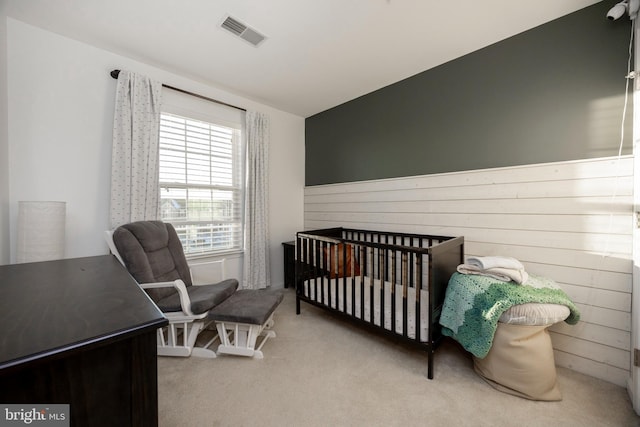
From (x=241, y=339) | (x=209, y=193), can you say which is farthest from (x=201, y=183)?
(x=241, y=339)

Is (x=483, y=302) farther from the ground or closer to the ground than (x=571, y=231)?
closer to the ground

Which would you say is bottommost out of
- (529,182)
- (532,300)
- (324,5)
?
(532,300)

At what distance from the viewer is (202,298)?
6.32 ft

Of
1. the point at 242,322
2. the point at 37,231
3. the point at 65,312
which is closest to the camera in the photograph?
the point at 65,312

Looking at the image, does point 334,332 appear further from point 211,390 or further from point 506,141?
point 506,141

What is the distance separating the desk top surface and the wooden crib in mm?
1454

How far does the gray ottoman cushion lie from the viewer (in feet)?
5.95

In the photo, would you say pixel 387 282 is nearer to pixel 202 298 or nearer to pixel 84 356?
pixel 202 298

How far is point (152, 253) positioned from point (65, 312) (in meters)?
1.48

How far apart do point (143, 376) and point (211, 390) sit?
115 cm

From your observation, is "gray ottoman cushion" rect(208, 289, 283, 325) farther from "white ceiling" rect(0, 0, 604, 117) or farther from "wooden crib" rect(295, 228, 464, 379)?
"white ceiling" rect(0, 0, 604, 117)

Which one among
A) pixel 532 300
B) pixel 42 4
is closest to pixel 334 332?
pixel 532 300

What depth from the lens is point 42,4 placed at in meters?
1.71

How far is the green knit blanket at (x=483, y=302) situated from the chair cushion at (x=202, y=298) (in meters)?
1.66
